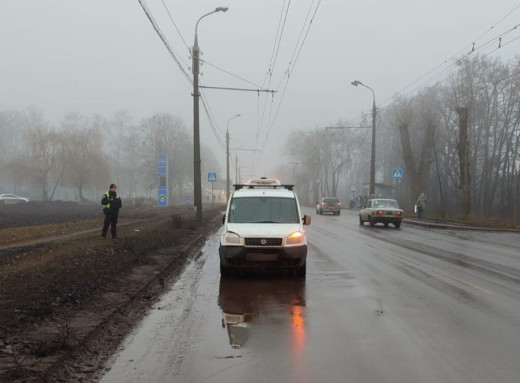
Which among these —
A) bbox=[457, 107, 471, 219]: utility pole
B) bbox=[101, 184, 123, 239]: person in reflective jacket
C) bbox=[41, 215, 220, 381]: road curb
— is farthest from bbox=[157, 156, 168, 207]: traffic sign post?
bbox=[41, 215, 220, 381]: road curb

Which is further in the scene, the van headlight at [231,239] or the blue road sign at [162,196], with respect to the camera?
the blue road sign at [162,196]

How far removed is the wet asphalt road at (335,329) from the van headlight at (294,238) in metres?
0.78

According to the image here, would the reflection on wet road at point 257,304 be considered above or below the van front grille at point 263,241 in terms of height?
below

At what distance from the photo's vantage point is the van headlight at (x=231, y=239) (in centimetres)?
916

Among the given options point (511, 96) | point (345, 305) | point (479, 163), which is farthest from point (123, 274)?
point (479, 163)

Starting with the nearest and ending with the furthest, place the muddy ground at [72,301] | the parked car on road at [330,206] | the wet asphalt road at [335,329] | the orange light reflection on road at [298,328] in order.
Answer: the wet asphalt road at [335,329], the muddy ground at [72,301], the orange light reflection on road at [298,328], the parked car on road at [330,206]

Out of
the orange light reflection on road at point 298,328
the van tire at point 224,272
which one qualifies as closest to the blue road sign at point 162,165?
the van tire at point 224,272

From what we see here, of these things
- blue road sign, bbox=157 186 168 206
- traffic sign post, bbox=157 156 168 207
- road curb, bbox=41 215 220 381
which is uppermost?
traffic sign post, bbox=157 156 168 207

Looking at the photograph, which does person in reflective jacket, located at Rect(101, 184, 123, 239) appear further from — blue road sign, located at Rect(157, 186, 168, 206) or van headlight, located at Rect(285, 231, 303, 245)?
blue road sign, located at Rect(157, 186, 168, 206)

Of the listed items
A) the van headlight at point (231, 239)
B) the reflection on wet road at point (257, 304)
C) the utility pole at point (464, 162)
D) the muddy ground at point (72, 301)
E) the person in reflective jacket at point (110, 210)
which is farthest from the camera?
the utility pole at point (464, 162)

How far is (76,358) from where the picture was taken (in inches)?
186

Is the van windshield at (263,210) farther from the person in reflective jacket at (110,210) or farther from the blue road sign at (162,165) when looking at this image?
the blue road sign at (162,165)

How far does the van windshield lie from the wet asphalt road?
4.21 feet

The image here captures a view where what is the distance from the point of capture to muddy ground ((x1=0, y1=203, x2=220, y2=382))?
454 centimetres
